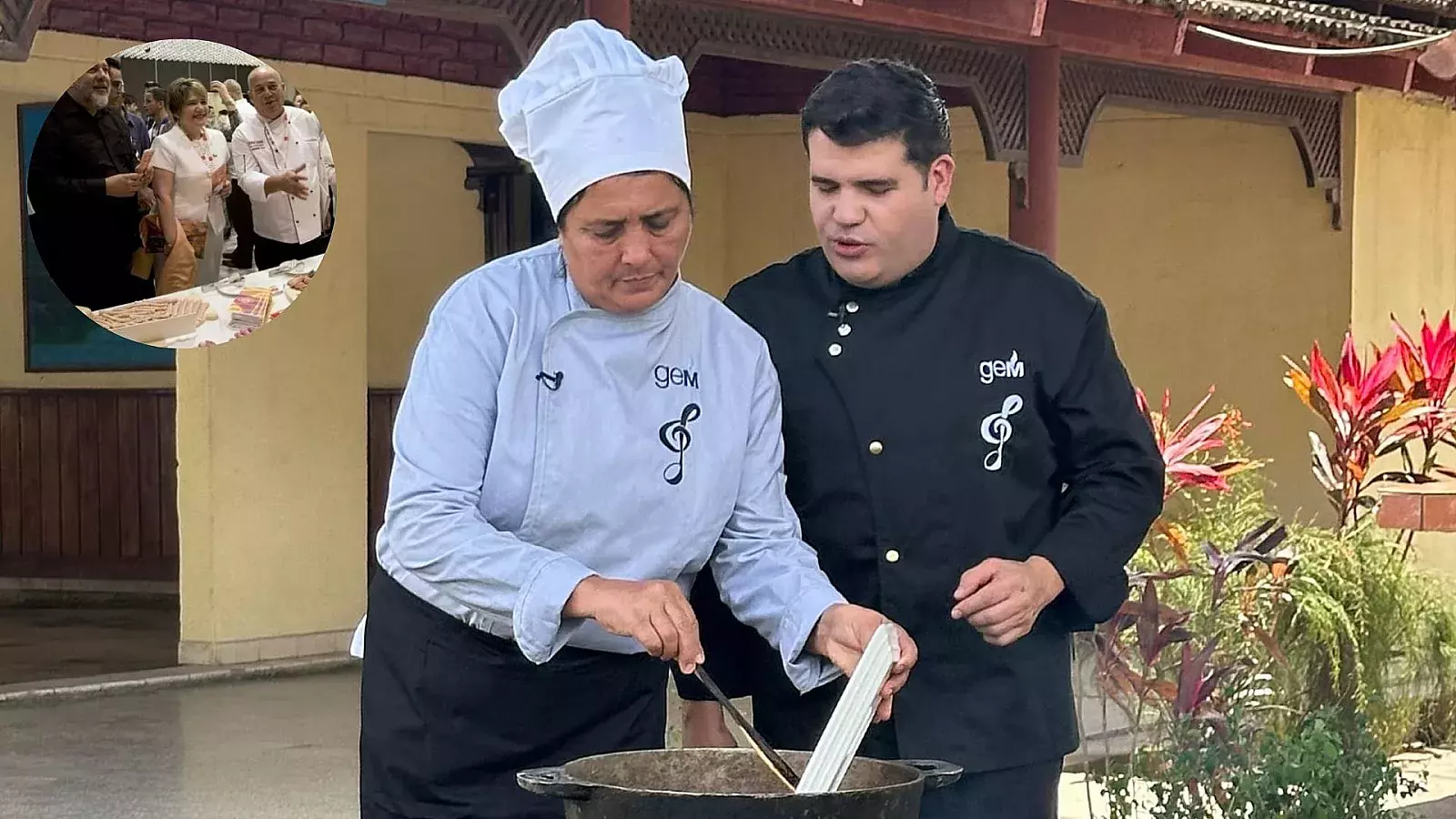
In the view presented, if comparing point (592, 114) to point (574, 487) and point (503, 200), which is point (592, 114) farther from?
point (503, 200)

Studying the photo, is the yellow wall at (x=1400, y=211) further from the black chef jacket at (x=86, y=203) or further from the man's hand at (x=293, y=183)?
the black chef jacket at (x=86, y=203)

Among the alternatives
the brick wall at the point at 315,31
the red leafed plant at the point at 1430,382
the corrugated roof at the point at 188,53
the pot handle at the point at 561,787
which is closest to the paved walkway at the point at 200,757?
the red leafed plant at the point at 1430,382

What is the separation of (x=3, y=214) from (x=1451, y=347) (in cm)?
844

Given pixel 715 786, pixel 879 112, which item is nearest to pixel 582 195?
pixel 879 112

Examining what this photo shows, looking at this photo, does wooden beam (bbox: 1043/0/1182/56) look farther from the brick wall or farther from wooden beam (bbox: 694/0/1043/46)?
the brick wall

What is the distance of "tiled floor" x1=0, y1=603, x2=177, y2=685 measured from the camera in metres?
10.5

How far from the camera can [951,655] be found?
316 centimetres

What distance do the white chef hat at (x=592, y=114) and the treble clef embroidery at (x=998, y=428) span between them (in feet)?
1.89

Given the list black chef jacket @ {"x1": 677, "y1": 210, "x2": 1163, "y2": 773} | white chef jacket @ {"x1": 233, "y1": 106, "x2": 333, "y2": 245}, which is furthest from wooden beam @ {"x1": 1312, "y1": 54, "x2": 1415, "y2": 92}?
black chef jacket @ {"x1": 677, "y1": 210, "x2": 1163, "y2": 773}

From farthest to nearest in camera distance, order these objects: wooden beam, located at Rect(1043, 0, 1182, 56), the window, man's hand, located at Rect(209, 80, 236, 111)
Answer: the window < wooden beam, located at Rect(1043, 0, 1182, 56) < man's hand, located at Rect(209, 80, 236, 111)

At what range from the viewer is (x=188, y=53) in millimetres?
9328

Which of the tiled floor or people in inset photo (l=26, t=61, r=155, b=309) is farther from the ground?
people in inset photo (l=26, t=61, r=155, b=309)

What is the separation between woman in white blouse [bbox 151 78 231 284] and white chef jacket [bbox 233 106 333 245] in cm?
10

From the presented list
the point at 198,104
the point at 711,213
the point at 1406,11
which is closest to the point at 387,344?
the point at 711,213
